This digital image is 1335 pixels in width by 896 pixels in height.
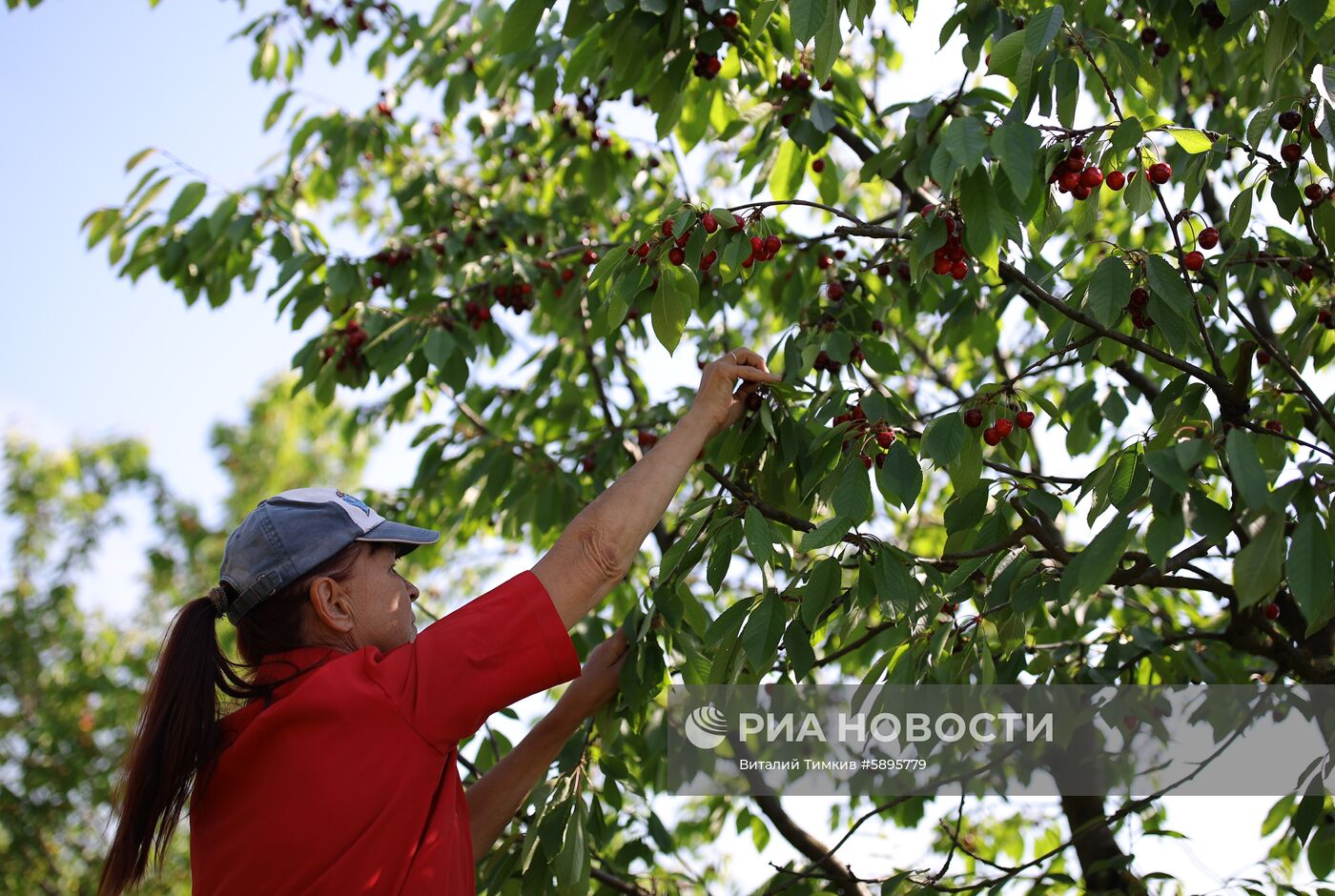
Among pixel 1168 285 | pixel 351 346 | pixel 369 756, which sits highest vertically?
pixel 351 346

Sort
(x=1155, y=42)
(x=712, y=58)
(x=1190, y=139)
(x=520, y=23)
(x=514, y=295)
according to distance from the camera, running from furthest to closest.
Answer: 1. (x=514, y=295)
2. (x=1155, y=42)
3. (x=712, y=58)
4. (x=520, y=23)
5. (x=1190, y=139)

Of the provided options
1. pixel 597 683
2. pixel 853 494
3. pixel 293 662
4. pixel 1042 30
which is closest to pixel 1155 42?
pixel 1042 30

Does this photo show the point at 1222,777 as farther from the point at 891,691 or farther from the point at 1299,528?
the point at 1299,528

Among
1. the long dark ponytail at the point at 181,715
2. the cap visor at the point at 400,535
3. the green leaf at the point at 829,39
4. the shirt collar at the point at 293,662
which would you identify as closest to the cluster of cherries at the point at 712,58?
the green leaf at the point at 829,39

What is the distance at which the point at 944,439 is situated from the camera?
2.17 m

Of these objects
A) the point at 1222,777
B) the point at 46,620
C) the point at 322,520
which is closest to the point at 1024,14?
the point at 1222,777

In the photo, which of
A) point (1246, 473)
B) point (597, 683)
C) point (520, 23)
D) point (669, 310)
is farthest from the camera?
point (520, 23)

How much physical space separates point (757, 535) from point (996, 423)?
59cm

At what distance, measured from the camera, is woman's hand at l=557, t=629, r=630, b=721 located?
2.52 meters

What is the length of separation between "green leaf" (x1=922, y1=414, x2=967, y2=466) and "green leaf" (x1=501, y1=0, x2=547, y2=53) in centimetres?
125

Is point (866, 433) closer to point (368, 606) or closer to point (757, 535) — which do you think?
point (757, 535)

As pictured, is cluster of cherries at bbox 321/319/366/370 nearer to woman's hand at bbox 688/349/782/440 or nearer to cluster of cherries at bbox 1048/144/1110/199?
woman's hand at bbox 688/349/782/440

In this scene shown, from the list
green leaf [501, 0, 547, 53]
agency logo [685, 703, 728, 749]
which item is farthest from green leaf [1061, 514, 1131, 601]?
green leaf [501, 0, 547, 53]

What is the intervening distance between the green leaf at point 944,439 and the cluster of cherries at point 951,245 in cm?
27
